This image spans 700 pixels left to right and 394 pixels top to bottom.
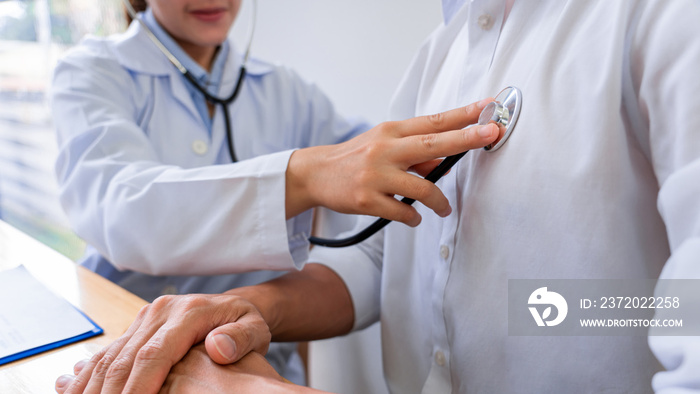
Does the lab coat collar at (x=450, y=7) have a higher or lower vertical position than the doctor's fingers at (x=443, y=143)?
higher

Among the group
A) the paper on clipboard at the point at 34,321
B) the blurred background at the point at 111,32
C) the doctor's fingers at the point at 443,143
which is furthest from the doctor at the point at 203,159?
the blurred background at the point at 111,32

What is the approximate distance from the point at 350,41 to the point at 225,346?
3.87 ft

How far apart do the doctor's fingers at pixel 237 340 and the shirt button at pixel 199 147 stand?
60 centimetres

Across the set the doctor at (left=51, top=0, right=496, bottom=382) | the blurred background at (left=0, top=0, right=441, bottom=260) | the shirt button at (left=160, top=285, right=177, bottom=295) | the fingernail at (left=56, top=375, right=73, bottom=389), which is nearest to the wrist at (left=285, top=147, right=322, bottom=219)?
the doctor at (left=51, top=0, right=496, bottom=382)

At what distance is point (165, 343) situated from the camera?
58 cm

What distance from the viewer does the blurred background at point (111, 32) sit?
1472 millimetres

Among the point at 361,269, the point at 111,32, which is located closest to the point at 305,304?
the point at 361,269

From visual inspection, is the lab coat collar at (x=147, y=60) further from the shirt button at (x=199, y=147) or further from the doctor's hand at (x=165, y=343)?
the doctor's hand at (x=165, y=343)

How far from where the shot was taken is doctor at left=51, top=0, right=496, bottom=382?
0.67 m

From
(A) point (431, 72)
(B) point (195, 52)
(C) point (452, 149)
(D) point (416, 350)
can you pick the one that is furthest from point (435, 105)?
(B) point (195, 52)

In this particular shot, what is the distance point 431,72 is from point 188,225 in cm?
42

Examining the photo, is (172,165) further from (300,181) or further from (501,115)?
(501,115)

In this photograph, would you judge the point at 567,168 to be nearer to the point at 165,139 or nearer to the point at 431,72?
the point at 431,72

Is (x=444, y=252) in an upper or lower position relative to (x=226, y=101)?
lower
